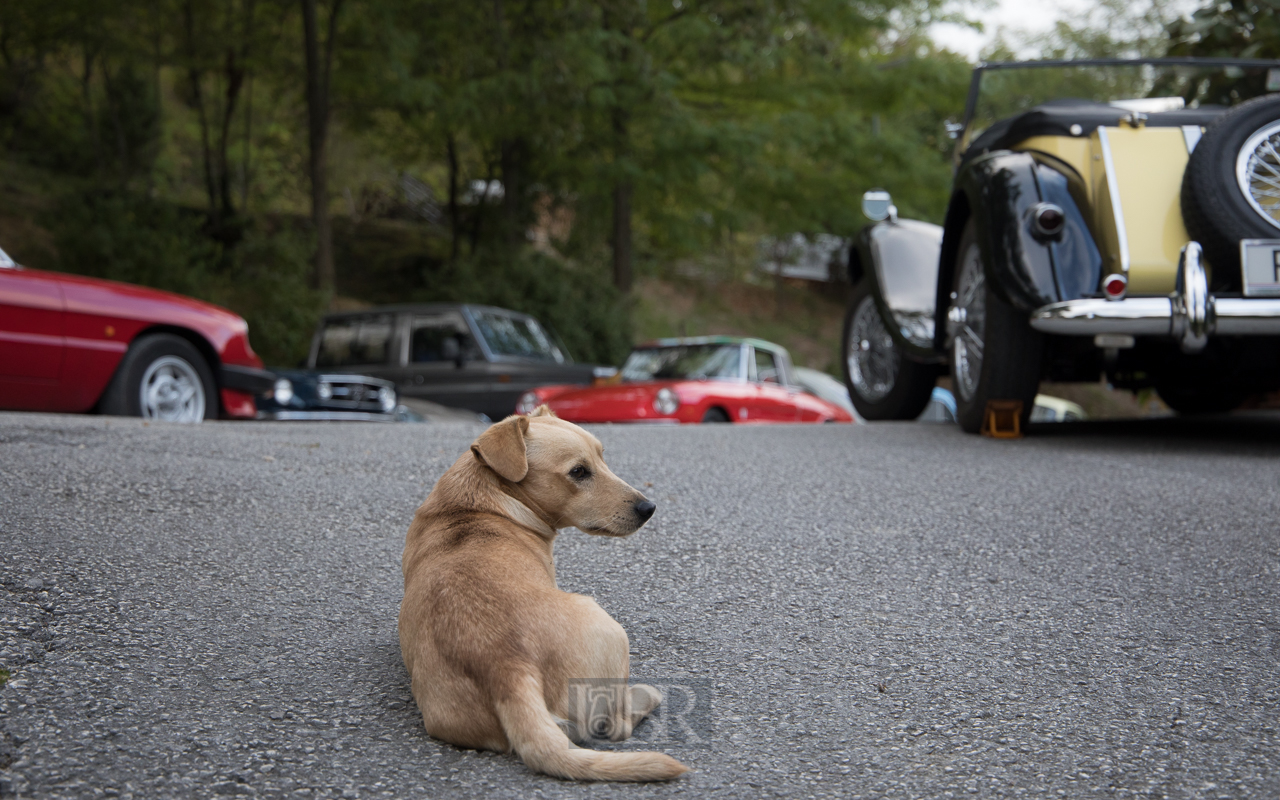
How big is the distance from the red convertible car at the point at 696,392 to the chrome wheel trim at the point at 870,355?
1435 millimetres

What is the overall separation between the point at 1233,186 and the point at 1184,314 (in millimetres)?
689

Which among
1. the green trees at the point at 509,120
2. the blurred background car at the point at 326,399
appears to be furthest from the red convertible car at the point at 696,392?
the green trees at the point at 509,120

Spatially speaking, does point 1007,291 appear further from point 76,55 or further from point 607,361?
point 76,55

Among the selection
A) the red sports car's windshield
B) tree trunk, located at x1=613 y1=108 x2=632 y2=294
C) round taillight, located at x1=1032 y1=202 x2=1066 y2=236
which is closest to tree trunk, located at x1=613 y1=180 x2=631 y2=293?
tree trunk, located at x1=613 y1=108 x2=632 y2=294

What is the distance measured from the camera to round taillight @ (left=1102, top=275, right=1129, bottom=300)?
17.1 feet

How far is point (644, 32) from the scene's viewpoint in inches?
696

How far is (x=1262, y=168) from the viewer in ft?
17.1

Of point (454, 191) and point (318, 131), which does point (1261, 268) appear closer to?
point (318, 131)

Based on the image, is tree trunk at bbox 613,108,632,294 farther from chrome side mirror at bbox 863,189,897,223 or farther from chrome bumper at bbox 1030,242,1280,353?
chrome bumper at bbox 1030,242,1280,353

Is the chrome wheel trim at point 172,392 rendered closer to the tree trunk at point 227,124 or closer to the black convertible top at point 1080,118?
the black convertible top at point 1080,118

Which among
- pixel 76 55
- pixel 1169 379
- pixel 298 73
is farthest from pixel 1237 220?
pixel 76 55

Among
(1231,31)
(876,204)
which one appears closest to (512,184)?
(1231,31)

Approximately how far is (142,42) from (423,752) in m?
23.9

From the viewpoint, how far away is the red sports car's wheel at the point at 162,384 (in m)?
7.45
